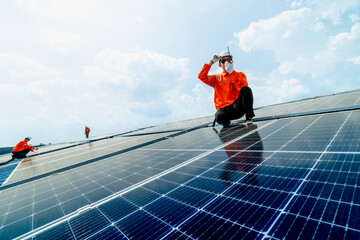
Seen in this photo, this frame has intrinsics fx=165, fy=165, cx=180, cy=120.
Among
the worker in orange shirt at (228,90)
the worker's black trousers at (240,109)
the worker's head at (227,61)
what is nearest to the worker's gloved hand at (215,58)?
the worker in orange shirt at (228,90)

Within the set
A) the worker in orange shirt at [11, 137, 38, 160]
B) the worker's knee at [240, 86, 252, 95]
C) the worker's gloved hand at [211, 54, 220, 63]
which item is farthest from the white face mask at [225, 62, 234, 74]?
the worker in orange shirt at [11, 137, 38, 160]

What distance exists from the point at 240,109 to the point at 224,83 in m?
1.36

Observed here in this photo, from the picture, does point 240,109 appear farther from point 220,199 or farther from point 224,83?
point 220,199

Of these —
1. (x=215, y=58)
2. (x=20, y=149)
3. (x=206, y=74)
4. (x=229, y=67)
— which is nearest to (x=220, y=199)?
(x=206, y=74)

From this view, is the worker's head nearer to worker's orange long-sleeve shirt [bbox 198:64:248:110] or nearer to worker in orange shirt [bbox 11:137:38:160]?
worker's orange long-sleeve shirt [bbox 198:64:248:110]

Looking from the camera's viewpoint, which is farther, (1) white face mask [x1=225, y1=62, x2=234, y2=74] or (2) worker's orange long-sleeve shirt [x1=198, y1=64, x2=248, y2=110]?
(2) worker's orange long-sleeve shirt [x1=198, y1=64, x2=248, y2=110]

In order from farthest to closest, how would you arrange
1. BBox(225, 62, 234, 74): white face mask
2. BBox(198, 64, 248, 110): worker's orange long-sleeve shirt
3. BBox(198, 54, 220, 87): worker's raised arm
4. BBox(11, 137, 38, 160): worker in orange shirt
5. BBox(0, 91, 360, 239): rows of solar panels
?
BBox(11, 137, 38, 160): worker in orange shirt
BBox(198, 64, 248, 110): worker's orange long-sleeve shirt
BBox(198, 54, 220, 87): worker's raised arm
BBox(225, 62, 234, 74): white face mask
BBox(0, 91, 360, 239): rows of solar panels

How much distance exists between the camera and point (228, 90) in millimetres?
7383

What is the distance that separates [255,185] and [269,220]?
64 centimetres

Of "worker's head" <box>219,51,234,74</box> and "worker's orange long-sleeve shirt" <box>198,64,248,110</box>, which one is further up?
"worker's head" <box>219,51,234,74</box>

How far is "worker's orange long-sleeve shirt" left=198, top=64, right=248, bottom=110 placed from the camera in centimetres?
703

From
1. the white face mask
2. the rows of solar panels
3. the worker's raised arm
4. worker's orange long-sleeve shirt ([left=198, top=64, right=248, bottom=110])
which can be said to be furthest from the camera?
worker's orange long-sleeve shirt ([left=198, top=64, right=248, bottom=110])

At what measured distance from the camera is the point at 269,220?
1.35 meters

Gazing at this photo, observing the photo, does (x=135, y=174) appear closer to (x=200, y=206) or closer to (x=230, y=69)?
(x=200, y=206)
